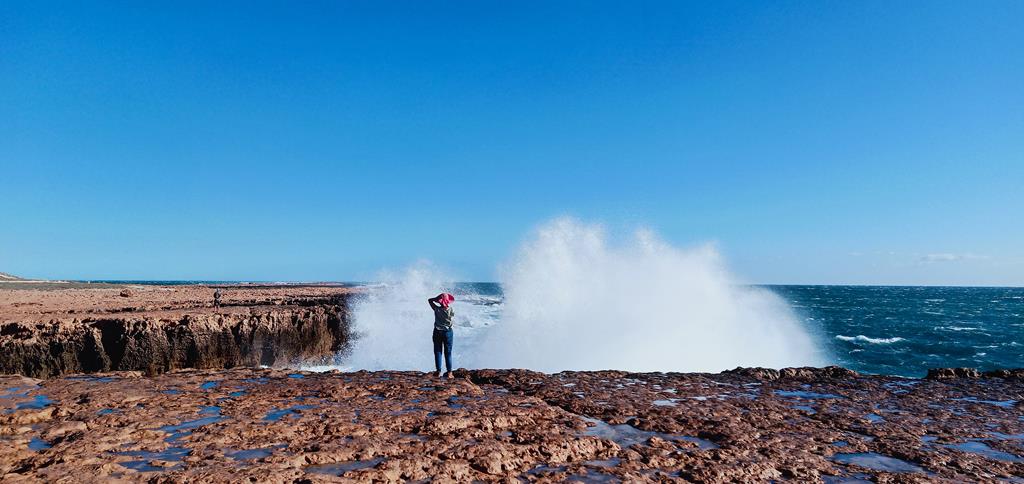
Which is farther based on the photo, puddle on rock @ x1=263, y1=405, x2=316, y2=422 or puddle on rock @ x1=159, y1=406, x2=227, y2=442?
puddle on rock @ x1=263, y1=405, x2=316, y2=422

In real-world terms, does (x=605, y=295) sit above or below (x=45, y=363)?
above

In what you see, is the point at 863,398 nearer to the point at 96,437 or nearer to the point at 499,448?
the point at 499,448

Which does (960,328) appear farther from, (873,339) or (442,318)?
(442,318)

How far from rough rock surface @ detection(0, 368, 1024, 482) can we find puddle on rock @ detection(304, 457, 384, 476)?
0.06 ft

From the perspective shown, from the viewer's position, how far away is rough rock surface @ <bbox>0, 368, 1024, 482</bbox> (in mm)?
4109

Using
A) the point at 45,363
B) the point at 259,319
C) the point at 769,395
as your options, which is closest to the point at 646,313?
the point at 769,395

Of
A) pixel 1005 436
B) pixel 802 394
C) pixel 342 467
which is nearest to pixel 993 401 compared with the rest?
pixel 1005 436

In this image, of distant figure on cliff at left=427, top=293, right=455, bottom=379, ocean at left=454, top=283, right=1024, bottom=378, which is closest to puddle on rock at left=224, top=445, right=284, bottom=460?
distant figure on cliff at left=427, top=293, right=455, bottom=379

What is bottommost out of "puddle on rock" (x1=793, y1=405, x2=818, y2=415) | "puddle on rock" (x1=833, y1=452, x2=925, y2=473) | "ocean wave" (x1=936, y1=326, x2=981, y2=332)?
"ocean wave" (x1=936, y1=326, x2=981, y2=332)

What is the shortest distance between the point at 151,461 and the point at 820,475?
545cm

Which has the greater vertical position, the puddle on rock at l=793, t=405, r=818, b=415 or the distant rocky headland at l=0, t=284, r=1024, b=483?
the distant rocky headland at l=0, t=284, r=1024, b=483

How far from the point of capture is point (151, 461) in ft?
13.4

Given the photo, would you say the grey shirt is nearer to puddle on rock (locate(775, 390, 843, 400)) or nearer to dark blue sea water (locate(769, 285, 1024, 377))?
puddle on rock (locate(775, 390, 843, 400))

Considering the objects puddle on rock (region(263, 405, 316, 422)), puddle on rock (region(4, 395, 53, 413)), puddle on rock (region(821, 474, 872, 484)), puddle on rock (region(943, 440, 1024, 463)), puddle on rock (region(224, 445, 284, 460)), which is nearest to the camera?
puddle on rock (region(821, 474, 872, 484))
